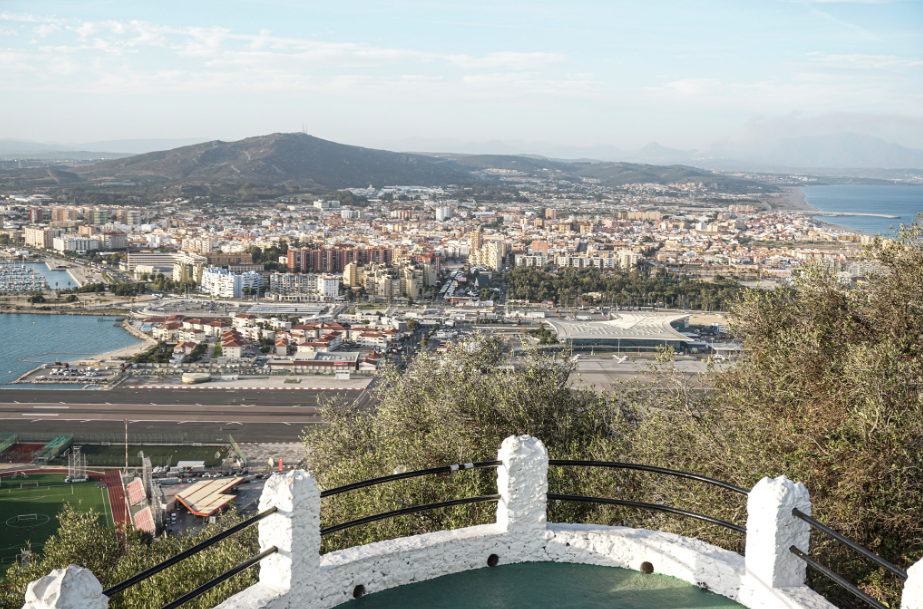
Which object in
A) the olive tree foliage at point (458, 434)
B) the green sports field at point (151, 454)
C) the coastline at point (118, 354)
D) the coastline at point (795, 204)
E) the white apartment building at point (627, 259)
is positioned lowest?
the coastline at point (118, 354)

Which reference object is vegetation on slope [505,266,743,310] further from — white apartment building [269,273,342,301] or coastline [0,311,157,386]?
coastline [0,311,157,386]

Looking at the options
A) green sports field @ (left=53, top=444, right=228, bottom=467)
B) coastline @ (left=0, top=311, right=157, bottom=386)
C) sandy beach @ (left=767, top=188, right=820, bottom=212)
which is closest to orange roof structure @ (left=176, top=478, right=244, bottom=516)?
green sports field @ (left=53, top=444, right=228, bottom=467)

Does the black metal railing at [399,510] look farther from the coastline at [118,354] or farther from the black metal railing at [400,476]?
the coastline at [118,354]

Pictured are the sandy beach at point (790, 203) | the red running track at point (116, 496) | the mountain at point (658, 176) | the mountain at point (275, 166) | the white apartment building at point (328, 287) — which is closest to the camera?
the red running track at point (116, 496)

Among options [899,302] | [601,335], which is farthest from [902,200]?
[899,302]

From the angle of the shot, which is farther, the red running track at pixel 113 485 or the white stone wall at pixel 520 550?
the red running track at pixel 113 485

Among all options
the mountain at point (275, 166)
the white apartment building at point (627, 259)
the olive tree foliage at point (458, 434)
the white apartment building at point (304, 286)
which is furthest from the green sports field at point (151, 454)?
the mountain at point (275, 166)
